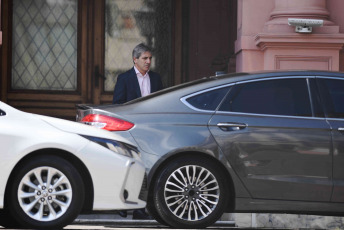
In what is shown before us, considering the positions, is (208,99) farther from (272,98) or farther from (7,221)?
(7,221)

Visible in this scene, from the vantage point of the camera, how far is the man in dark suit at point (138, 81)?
11.9 m

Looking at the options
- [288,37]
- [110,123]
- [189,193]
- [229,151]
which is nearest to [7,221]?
[110,123]

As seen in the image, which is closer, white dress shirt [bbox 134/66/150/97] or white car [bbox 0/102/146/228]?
white car [bbox 0/102/146/228]

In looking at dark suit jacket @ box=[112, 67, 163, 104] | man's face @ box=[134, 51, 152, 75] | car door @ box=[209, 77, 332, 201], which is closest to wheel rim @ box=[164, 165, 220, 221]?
car door @ box=[209, 77, 332, 201]

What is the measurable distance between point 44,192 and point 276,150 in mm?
2341

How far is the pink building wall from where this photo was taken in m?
13.9

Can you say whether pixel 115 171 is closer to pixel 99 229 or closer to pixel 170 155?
pixel 170 155

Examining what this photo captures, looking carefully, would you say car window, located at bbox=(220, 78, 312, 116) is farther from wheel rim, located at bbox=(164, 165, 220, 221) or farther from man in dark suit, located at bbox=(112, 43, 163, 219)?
man in dark suit, located at bbox=(112, 43, 163, 219)

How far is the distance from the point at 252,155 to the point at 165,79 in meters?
6.95

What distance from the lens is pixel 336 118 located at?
991 centimetres

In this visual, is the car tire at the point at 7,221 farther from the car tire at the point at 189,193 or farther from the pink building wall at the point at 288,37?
the pink building wall at the point at 288,37

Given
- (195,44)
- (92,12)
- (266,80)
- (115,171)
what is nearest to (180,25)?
(195,44)

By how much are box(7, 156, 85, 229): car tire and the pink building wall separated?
5.70 metres

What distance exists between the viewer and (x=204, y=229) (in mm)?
9656
